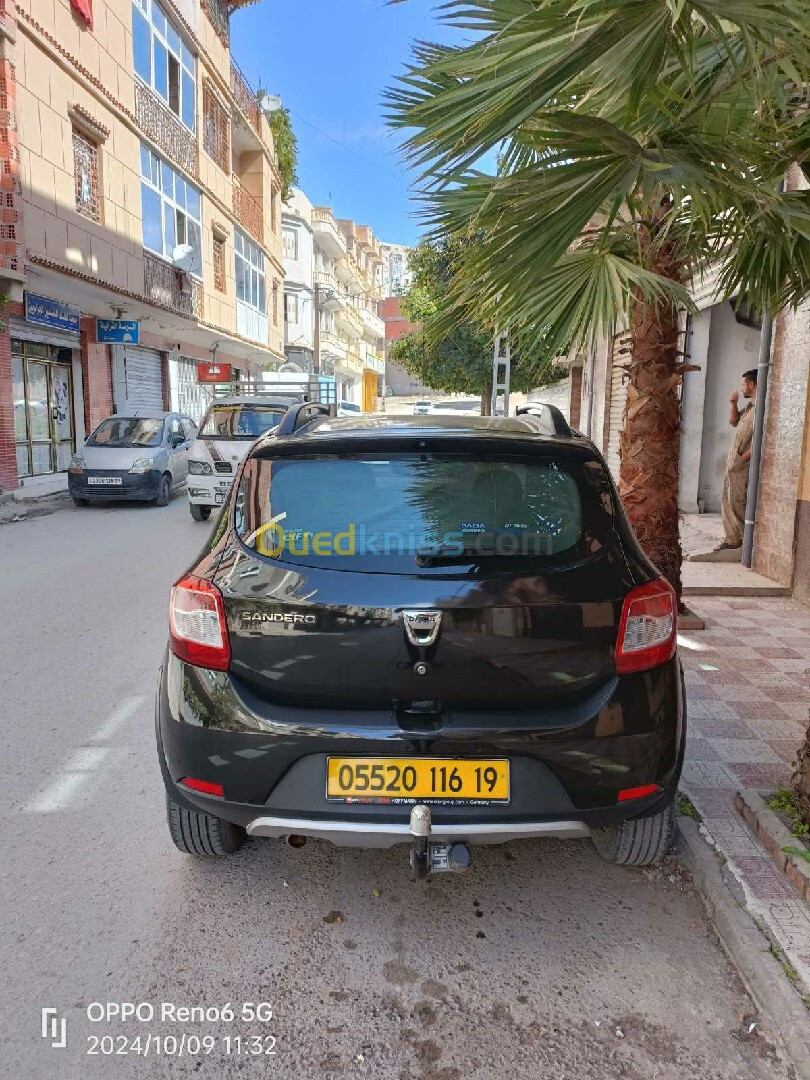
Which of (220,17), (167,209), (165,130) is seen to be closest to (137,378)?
(167,209)

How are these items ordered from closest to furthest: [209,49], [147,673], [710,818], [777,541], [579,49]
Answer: [579,49] → [710,818] → [147,673] → [777,541] → [209,49]

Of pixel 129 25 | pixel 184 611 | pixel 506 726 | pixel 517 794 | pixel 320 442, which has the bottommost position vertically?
pixel 517 794

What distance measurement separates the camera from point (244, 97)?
89.2 feet

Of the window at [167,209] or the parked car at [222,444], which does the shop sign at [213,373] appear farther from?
the parked car at [222,444]

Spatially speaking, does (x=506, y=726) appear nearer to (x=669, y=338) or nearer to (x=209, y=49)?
(x=669, y=338)

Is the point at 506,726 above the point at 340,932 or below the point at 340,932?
above

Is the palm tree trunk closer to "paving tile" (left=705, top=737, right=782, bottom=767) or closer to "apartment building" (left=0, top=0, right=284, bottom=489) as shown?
"paving tile" (left=705, top=737, right=782, bottom=767)

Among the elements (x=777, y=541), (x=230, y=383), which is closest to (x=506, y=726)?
(x=777, y=541)

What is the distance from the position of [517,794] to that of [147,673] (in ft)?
11.4

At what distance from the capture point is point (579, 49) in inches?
98.7

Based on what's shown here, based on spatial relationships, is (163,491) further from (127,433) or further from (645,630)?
(645,630)

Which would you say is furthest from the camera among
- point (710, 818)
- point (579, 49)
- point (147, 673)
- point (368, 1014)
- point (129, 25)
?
point (129, 25)

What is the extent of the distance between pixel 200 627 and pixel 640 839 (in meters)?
1.77

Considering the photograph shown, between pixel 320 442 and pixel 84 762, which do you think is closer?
pixel 320 442
